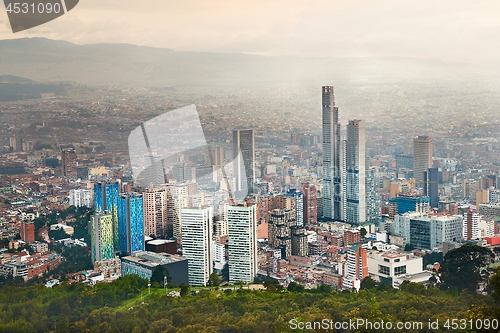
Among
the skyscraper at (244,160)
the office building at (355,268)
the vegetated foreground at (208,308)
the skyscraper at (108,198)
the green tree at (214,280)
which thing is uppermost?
the skyscraper at (244,160)

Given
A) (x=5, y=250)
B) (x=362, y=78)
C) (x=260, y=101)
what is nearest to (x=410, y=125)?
(x=362, y=78)

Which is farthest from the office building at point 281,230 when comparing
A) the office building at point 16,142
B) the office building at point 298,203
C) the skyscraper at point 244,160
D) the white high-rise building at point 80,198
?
the office building at point 16,142

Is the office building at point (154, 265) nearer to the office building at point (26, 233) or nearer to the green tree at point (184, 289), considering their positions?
the green tree at point (184, 289)

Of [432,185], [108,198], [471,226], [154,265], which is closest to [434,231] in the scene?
[471,226]

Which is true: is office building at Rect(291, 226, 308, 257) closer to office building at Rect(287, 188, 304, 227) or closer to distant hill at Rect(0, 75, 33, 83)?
office building at Rect(287, 188, 304, 227)

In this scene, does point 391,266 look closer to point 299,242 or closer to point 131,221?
point 299,242

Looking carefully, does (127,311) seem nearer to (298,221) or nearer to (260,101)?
(260,101)

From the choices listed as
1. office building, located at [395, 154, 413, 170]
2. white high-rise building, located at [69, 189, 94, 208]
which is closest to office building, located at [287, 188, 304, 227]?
office building, located at [395, 154, 413, 170]
